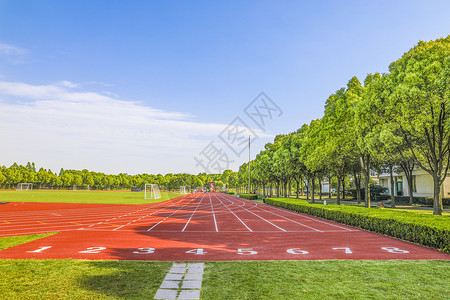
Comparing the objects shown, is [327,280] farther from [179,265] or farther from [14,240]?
[14,240]

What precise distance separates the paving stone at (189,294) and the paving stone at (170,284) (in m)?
0.41

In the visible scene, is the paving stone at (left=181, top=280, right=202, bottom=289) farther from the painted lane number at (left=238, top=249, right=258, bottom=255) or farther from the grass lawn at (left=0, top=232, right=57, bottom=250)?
the grass lawn at (left=0, top=232, right=57, bottom=250)

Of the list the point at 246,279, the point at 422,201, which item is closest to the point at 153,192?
the point at 422,201

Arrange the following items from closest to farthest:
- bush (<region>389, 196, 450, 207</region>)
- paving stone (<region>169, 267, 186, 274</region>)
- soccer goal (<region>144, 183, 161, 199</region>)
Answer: paving stone (<region>169, 267, 186, 274</region>) → bush (<region>389, 196, 450, 207</region>) → soccer goal (<region>144, 183, 161, 199</region>)

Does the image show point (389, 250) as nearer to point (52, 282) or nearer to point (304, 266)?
point (304, 266)

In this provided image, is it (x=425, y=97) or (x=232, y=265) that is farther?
(x=425, y=97)

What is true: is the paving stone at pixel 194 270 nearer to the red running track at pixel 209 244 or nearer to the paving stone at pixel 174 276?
the paving stone at pixel 174 276

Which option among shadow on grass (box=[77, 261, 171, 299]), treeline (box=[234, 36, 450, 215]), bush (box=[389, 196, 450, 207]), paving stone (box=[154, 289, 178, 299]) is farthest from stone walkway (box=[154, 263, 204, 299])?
bush (box=[389, 196, 450, 207])

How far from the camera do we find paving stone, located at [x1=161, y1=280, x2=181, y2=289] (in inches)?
290

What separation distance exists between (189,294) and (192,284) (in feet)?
2.27

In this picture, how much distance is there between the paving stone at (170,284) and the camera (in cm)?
Result: 738

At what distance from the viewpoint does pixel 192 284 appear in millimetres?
7617

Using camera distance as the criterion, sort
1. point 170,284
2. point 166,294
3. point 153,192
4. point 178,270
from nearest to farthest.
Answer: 1. point 166,294
2. point 170,284
3. point 178,270
4. point 153,192

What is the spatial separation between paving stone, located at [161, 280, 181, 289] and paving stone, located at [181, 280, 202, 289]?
18 cm
